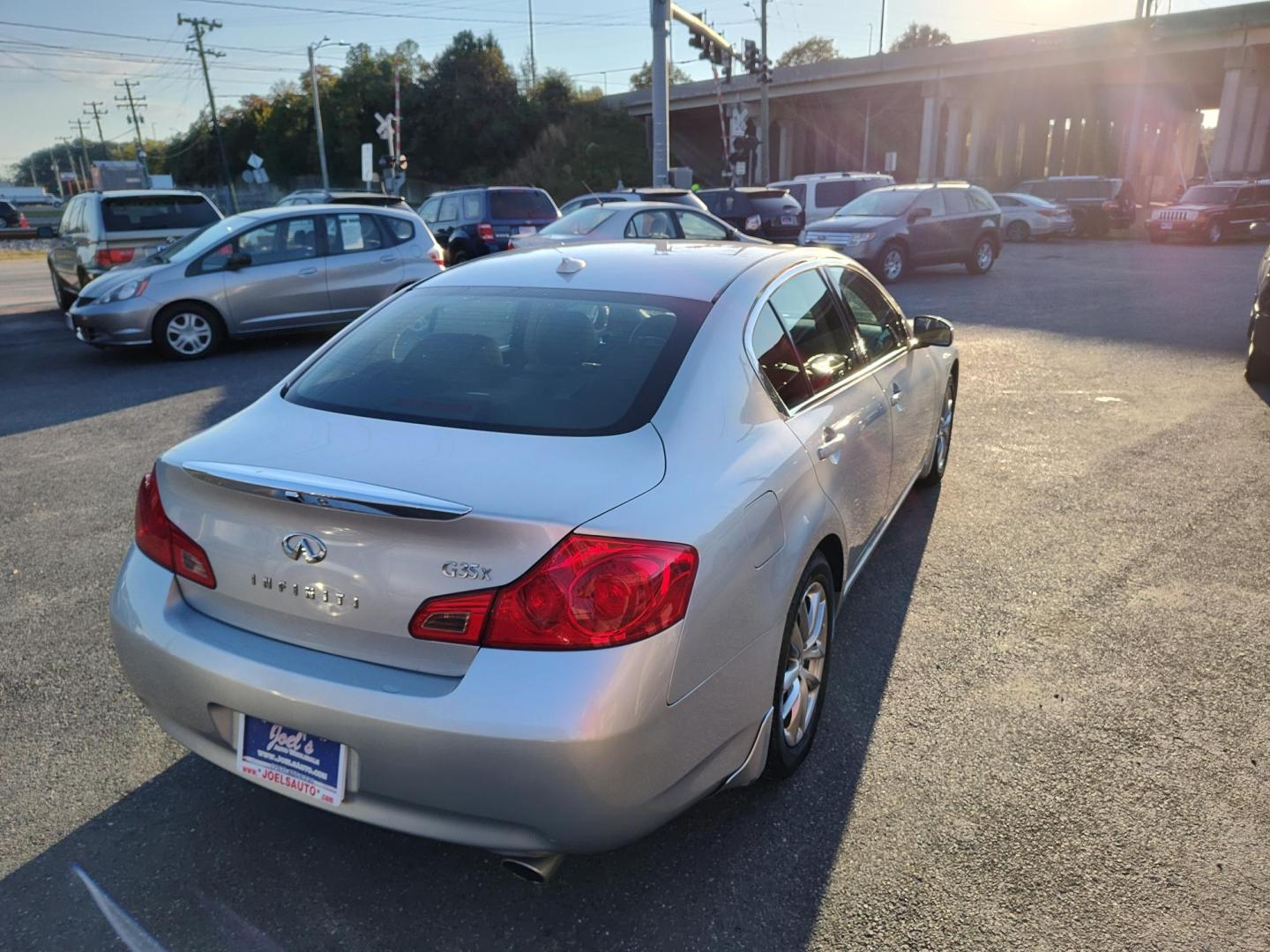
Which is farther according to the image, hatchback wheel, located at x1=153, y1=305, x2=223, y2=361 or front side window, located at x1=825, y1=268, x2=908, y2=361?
hatchback wheel, located at x1=153, y1=305, x2=223, y2=361

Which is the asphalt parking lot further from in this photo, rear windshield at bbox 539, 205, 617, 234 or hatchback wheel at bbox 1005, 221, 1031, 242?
hatchback wheel at bbox 1005, 221, 1031, 242

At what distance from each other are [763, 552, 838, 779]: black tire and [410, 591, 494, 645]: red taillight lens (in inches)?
36.3

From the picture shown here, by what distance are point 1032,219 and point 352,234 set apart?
22.4m

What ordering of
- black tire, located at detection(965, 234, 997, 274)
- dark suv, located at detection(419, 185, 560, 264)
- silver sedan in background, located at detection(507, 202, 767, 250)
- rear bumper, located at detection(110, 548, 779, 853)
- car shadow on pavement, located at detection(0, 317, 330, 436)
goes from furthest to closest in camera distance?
1. black tire, located at detection(965, 234, 997, 274)
2. dark suv, located at detection(419, 185, 560, 264)
3. silver sedan in background, located at detection(507, 202, 767, 250)
4. car shadow on pavement, located at detection(0, 317, 330, 436)
5. rear bumper, located at detection(110, 548, 779, 853)

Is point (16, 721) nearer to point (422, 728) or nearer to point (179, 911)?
point (179, 911)

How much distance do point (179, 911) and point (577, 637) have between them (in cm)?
133

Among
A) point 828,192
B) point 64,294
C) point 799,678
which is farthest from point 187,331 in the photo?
point 828,192

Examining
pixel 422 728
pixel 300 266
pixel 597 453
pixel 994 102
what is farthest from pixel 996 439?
pixel 994 102

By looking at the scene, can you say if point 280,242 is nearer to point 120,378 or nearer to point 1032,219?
point 120,378

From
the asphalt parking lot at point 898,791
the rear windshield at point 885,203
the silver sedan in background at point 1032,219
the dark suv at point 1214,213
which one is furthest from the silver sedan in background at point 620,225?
the dark suv at point 1214,213

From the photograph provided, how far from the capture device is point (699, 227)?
45.0 feet

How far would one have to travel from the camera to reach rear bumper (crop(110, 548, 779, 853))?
6.42 feet

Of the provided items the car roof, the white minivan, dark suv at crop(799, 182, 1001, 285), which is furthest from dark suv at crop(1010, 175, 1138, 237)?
the car roof

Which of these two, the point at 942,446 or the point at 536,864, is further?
the point at 942,446
